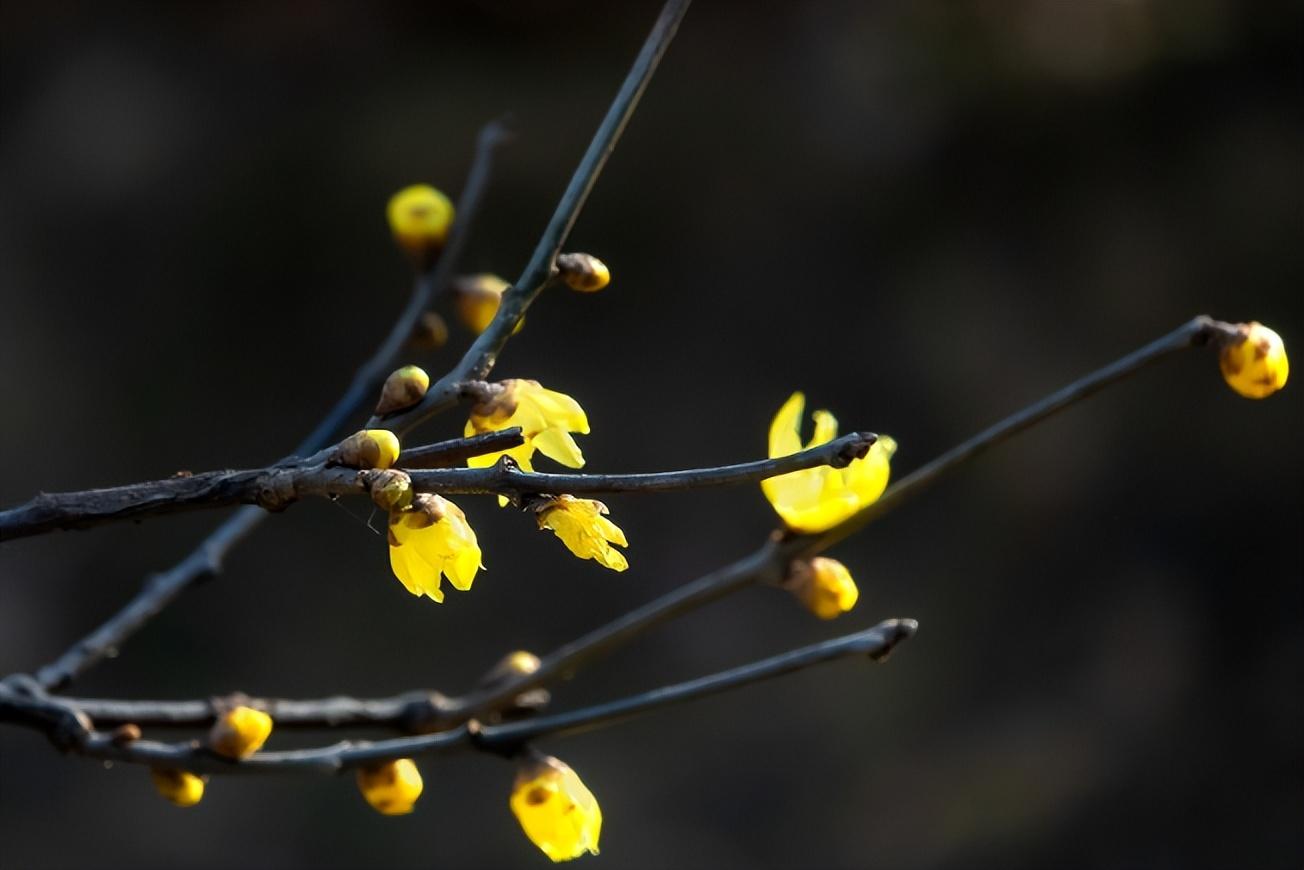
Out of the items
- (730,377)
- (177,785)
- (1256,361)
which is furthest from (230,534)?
(730,377)

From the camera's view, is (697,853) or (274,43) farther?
(274,43)

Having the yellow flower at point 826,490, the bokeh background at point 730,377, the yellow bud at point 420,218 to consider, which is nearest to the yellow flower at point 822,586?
the yellow flower at point 826,490

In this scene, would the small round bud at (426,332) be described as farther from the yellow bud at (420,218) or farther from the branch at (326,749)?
the branch at (326,749)

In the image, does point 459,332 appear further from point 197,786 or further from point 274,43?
point 197,786

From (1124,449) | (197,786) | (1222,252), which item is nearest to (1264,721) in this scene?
(1124,449)

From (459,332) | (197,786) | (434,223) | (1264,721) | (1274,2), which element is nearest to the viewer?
(197,786)

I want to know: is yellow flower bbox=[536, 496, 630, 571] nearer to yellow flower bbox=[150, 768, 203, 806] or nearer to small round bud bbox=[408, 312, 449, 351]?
yellow flower bbox=[150, 768, 203, 806]

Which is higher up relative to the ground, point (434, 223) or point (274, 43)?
point (274, 43)
